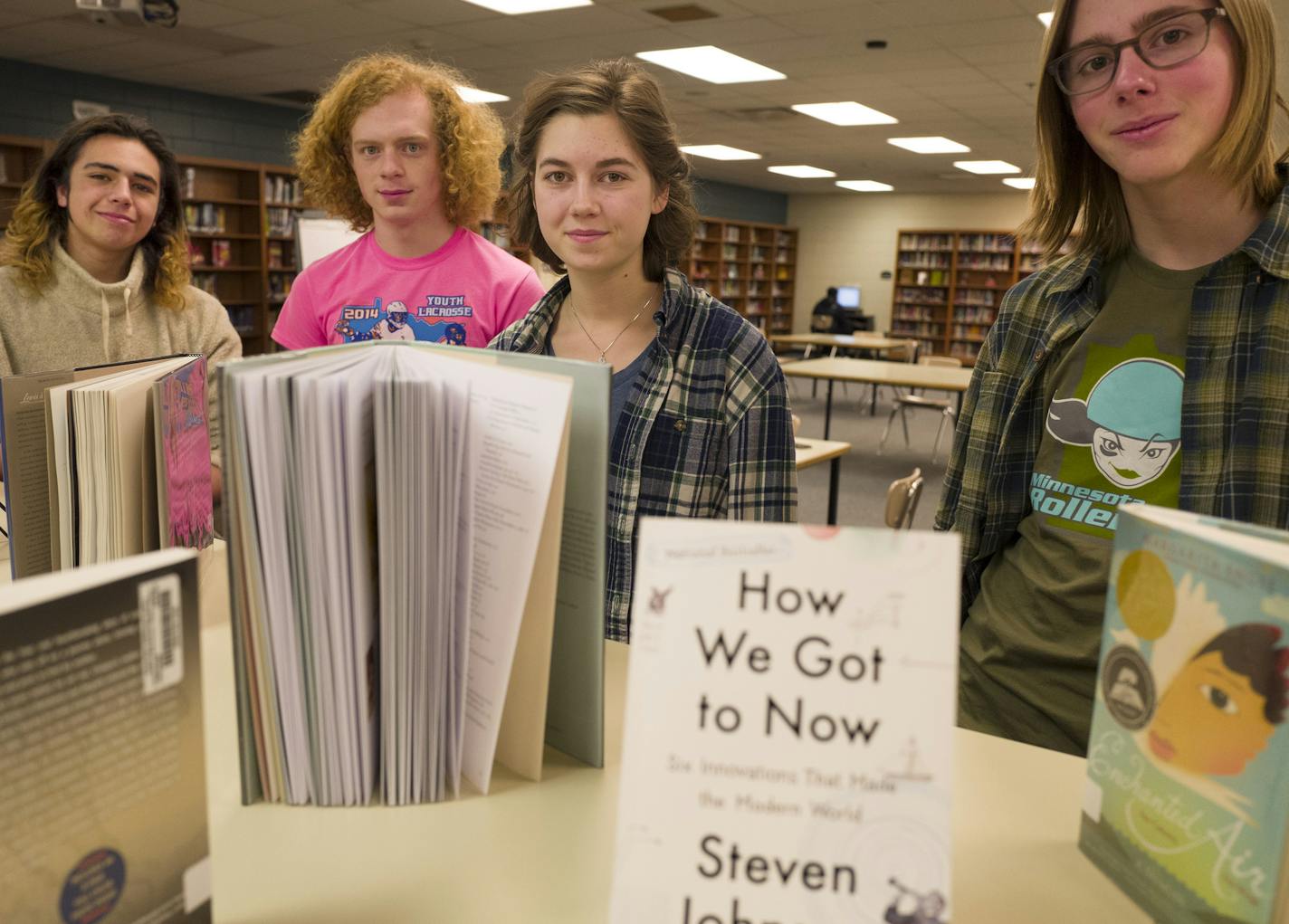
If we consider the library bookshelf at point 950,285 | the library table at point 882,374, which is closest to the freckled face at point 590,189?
the library table at point 882,374

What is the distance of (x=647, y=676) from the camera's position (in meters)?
0.56

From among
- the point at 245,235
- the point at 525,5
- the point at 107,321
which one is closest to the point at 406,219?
the point at 107,321

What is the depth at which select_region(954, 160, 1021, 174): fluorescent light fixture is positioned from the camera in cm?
1150

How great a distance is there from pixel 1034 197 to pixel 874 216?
600 inches

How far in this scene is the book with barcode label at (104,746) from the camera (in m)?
0.50

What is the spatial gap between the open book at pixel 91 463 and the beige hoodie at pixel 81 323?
40.4 inches

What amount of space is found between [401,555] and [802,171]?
1325cm

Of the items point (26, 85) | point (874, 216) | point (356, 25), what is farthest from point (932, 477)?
point (874, 216)

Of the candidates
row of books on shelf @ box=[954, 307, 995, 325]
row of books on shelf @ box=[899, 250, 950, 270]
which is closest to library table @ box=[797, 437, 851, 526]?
row of books on shelf @ box=[954, 307, 995, 325]

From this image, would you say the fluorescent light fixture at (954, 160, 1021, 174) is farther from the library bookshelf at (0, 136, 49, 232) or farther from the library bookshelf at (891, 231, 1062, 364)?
the library bookshelf at (0, 136, 49, 232)

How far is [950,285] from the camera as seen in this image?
1488 cm

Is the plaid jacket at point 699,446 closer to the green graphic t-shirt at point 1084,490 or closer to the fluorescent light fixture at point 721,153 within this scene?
the green graphic t-shirt at point 1084,490

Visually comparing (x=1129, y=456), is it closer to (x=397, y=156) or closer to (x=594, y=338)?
(x=594, y=338)

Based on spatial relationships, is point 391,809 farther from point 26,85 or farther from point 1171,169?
point 26,85
